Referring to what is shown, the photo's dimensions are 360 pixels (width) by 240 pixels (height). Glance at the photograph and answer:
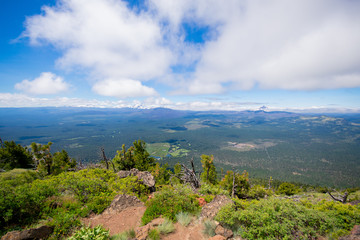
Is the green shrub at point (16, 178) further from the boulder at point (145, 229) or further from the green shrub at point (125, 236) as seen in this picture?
the boulder at point (145, 229)

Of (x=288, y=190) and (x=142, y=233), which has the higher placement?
(x=142, y=233)

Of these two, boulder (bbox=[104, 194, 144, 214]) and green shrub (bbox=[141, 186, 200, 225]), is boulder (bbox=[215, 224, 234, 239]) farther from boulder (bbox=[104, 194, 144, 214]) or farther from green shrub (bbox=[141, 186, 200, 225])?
boulder (bbox=[104, 194, 144, 214])

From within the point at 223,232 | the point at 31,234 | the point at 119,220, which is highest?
the point at 31,234

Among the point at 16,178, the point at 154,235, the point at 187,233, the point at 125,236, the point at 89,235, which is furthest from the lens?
the point at 16,178

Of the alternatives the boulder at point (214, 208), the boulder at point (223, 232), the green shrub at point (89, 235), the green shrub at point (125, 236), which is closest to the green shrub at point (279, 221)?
the boulder at point (223, 232)

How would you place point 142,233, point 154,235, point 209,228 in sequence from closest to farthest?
point 154,235, point 142,233, point 209,228

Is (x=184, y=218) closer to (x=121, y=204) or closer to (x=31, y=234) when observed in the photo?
(x=121, y=204)

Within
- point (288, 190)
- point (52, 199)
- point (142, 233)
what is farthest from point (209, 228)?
point (288, 190)

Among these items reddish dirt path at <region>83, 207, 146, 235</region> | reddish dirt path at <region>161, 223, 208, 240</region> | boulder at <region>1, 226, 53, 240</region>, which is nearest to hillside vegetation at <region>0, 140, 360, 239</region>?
boulder at <region>1, 226, 53, 240</region>
